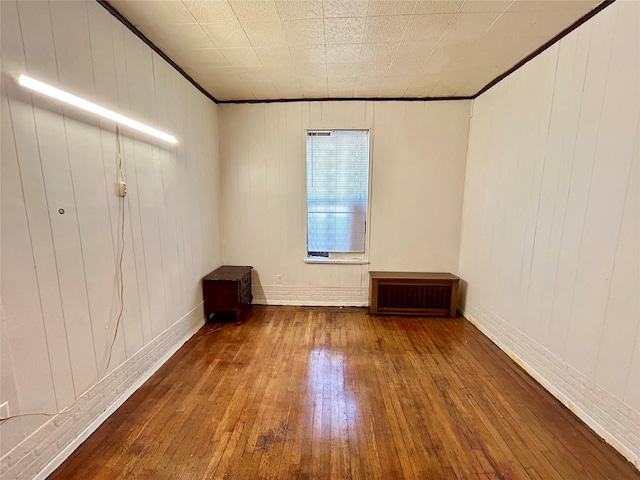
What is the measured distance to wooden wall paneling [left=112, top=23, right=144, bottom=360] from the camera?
187cm

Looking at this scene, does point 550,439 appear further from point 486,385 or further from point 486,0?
point 486,0

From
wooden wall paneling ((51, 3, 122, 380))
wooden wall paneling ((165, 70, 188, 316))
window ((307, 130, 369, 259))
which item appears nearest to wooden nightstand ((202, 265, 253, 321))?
wooden wall paneling ((165, 70, 188, 316))

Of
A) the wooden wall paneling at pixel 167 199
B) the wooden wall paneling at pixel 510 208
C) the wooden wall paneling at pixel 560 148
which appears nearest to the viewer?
the wooden wall paneling at pixel 560 148

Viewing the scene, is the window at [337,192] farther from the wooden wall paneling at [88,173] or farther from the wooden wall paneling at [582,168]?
the wooden wall paneling at [88,173]

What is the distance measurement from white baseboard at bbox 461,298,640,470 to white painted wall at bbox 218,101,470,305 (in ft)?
4.26

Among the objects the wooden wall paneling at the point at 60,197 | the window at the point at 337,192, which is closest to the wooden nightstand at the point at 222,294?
the window at the point at 337,192

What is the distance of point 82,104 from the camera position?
1571mm

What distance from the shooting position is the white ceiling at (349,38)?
5.86 ft

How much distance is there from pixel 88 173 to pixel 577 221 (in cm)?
319

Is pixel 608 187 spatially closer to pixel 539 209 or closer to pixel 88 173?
pixel 539 209

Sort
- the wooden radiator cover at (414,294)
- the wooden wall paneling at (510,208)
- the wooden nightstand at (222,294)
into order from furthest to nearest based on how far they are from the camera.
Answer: the wooden radiator cover at (414,294) → the wooden nightstand at (222,294) → the wooden wall paneling at (510,208)

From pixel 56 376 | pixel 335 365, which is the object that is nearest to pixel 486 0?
pixel 335 365

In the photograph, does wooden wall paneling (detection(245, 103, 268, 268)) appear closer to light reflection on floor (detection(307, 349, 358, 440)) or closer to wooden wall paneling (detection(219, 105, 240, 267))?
wooden wall paneling (detection(219, 105, 240, 267))

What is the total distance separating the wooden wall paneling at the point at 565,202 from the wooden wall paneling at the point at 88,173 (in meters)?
3.18
